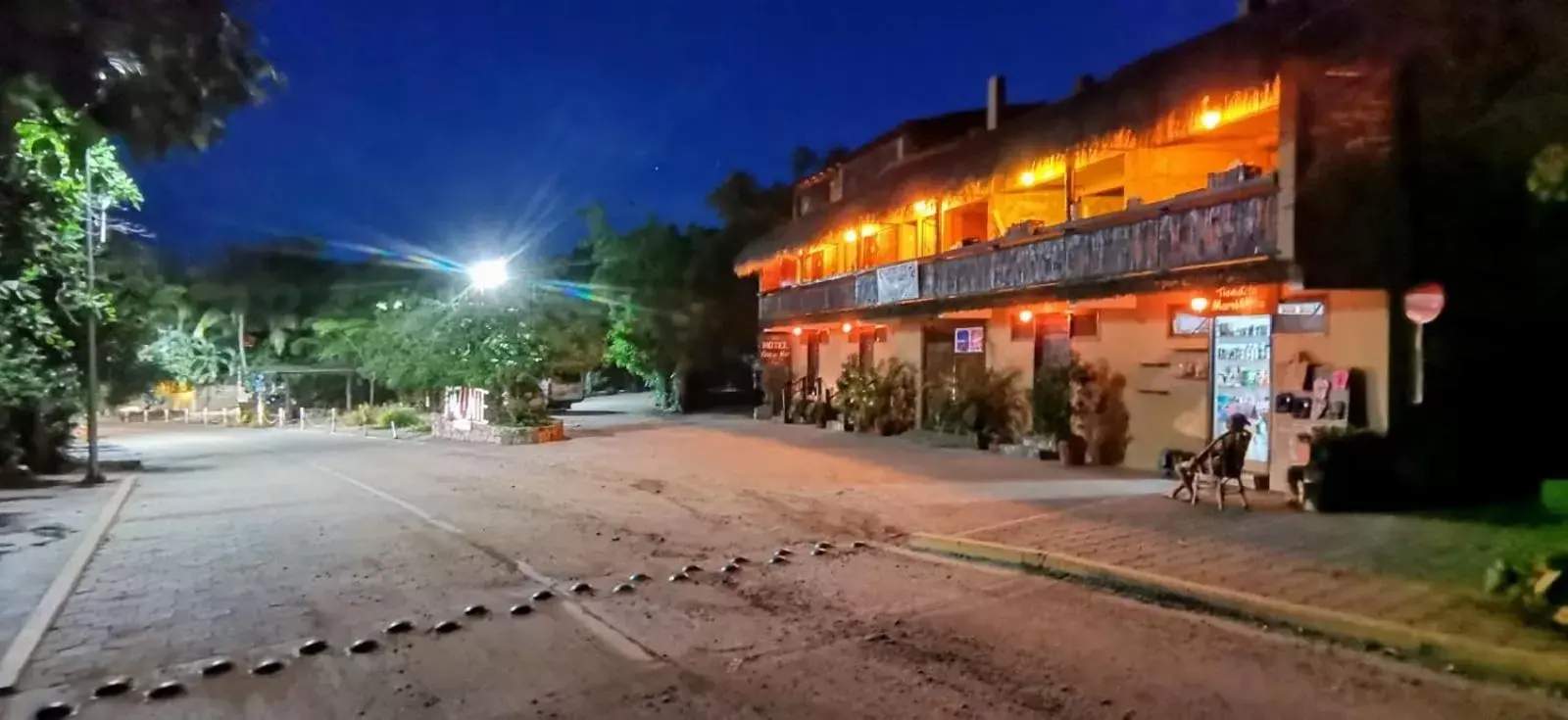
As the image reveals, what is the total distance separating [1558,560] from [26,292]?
19.1 meters

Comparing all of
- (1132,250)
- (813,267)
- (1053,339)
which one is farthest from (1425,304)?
(813,267)

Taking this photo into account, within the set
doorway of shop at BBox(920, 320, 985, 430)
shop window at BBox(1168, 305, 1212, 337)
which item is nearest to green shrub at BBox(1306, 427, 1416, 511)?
shop window at BBox(1168, 305, 1212, 337)

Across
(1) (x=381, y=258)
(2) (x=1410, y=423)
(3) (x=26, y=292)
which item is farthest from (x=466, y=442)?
(1) (x=381, y=258)

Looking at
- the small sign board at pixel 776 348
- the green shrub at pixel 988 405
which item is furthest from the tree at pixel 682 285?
the green shrub at pixel 988 405

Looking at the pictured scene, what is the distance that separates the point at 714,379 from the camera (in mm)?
49438

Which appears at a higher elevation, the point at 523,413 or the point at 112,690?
the point at 523,413

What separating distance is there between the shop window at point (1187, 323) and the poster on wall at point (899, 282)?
642 centimetres

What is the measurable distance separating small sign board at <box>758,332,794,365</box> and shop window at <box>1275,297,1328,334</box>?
20.2 m

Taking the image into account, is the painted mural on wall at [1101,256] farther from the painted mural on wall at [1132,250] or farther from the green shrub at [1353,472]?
the green shrub at [1353,472]

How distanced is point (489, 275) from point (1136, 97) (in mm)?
18180

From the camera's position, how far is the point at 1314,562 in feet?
30.1

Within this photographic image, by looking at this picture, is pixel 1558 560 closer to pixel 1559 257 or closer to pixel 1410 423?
pixel 1410 423

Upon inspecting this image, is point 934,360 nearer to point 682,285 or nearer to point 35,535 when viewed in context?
point 35,535

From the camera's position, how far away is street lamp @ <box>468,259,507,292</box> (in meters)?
28.4
